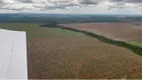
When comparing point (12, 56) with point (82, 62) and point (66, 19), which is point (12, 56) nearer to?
point (82, 62)

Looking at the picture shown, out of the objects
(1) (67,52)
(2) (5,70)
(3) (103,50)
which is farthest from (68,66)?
(2) (5,70)

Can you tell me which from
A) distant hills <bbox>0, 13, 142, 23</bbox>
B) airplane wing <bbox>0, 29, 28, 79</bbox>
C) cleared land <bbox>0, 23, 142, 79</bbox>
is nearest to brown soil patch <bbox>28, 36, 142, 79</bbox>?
cleared land <bbox>0, 23, 142, 79</bbox>

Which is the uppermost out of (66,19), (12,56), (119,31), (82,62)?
(12,56)

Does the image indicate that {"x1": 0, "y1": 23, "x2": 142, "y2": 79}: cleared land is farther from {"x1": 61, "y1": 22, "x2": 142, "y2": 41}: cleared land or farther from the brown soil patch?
{"x1": 61, "y1": 22, "x2": 142, "y2": 41}: cleared land

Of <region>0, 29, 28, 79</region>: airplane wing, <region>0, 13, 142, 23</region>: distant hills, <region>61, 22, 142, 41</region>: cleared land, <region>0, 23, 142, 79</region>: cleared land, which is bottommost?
<region>0, 13, 142, 23</region>: distant hills

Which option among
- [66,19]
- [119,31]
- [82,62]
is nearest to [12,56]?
[82,62]

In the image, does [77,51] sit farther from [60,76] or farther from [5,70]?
[5,70]

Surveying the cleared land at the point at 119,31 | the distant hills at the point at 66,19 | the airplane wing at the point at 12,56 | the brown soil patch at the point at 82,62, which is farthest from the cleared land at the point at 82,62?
the distant hills at the point at 66,19
